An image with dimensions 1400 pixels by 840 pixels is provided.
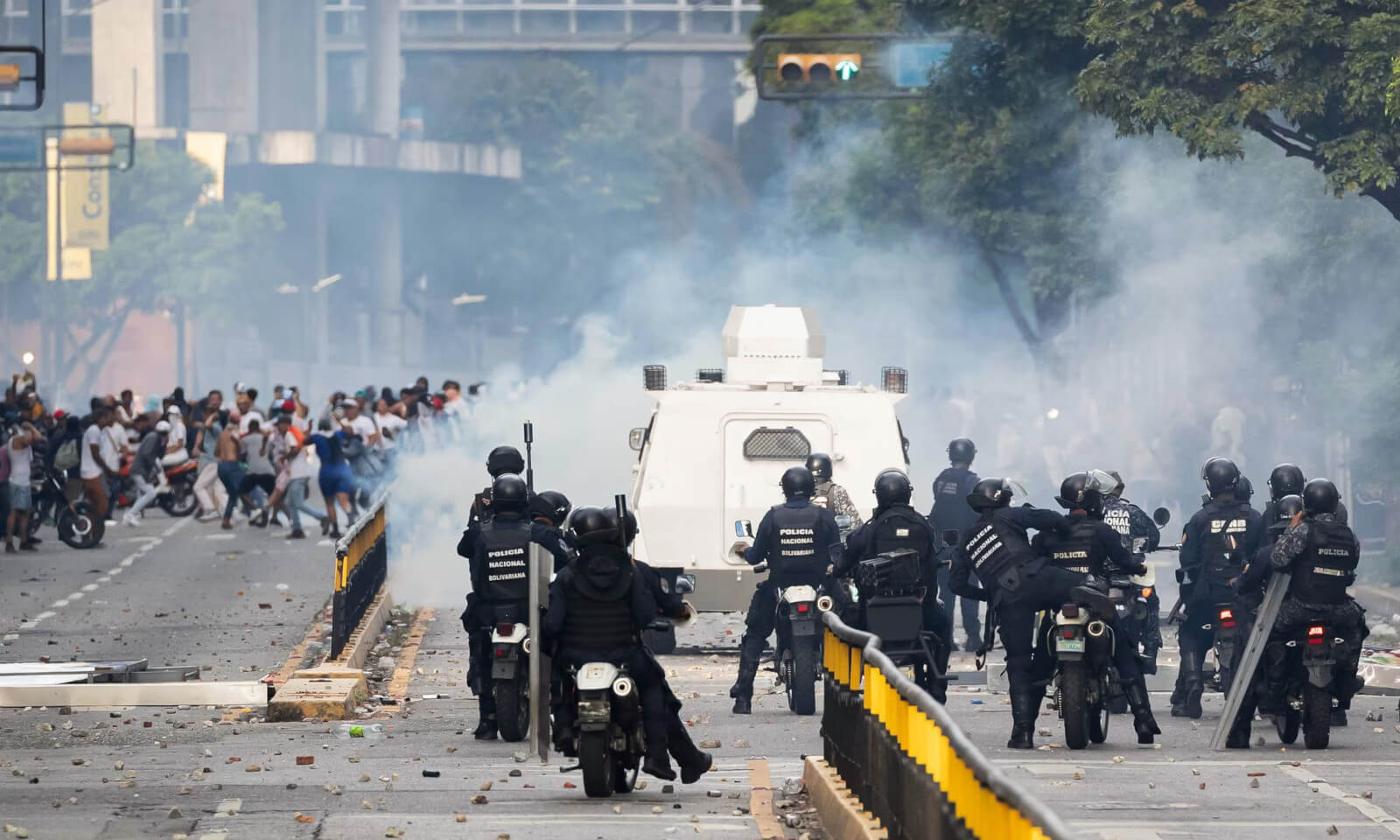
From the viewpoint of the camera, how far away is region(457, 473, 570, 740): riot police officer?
14.3 meters

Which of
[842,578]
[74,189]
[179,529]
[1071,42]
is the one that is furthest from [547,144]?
[842,578]

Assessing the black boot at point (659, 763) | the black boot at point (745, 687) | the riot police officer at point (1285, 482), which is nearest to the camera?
the black boot at point (659, 763)

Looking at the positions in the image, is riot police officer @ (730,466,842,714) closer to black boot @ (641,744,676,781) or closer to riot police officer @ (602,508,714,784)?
riot police officer @ (602,508,714,784)

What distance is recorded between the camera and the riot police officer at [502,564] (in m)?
14.3

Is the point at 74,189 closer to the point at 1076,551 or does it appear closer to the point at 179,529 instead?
the point at 179,529

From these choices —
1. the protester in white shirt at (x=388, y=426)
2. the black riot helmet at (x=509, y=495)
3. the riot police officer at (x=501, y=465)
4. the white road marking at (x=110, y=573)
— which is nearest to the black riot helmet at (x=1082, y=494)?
the black riot helmet at (x=509, y=495)

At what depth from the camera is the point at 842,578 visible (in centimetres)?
1575

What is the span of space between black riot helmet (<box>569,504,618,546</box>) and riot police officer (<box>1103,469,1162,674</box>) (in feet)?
18.5

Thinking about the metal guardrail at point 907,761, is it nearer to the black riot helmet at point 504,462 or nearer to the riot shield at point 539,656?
the riot shield at point 539,656

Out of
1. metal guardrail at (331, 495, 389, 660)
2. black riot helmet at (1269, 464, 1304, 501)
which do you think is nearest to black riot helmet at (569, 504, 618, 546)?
black riot helmet at (1269, 464, 1304, 501)

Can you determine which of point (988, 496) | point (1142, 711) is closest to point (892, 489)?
point (988, 496)

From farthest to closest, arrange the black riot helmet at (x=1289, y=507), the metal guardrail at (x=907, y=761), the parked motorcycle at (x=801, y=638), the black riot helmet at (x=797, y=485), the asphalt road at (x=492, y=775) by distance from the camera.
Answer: the black riot helmet at (x=797, y=485), the parked motorcycle at (x=801, y=638), the black riot helmet at (x=1289, y=507), the asphalt road at (x=492, y=775), the metal guardrail at (x=907, y=761)

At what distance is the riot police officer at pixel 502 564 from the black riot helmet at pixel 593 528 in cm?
211

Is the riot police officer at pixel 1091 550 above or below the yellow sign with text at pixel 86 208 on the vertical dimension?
below
